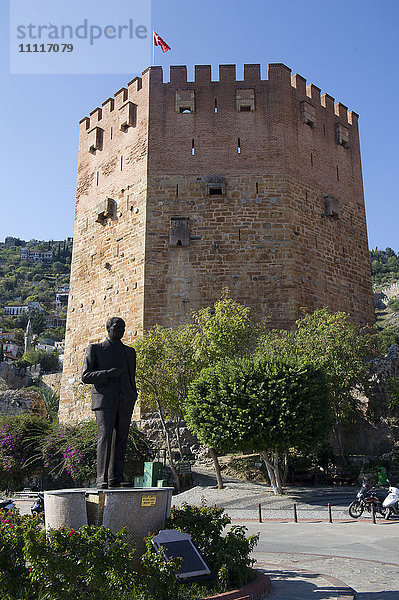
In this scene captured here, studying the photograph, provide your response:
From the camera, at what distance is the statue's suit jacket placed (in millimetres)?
7023

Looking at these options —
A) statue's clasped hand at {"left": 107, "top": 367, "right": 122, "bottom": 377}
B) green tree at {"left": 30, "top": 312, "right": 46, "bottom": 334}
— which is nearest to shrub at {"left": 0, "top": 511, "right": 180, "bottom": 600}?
statue's clasped hand at {"left": 107, "top": 367, "right": 122, "bottom": 377}

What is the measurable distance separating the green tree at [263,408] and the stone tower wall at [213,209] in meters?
5.14

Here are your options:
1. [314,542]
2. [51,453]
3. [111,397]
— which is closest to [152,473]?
[51,453]

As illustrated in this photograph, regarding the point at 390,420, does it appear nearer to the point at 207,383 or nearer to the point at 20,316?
the point at 207,383

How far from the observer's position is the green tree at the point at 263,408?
14328mm

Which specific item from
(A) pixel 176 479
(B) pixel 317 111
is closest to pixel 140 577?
(A) pixel 176 479

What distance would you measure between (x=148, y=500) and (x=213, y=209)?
1619 centimetres

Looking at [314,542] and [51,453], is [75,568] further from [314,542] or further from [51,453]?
[51,453]

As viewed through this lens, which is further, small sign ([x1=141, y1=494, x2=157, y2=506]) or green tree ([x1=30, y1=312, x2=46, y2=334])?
green tree ([x1=30, y1=312, x2=46, y2=334])

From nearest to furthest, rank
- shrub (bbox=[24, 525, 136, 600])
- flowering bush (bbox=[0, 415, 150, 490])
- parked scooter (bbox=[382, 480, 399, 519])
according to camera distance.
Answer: shrub (bbox=[24, 525, 136, 600]) < parked scooter (bbox=[382, 480, 399, 519]) < flowering bush (bbox=[0, 415, 150, 490])

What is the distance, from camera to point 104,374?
23.1ft

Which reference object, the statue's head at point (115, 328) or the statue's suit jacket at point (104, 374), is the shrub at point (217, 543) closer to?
the statue's suit jacket at point (104, 374)

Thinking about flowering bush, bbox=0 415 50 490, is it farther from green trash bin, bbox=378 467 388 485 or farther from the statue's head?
the statue's head

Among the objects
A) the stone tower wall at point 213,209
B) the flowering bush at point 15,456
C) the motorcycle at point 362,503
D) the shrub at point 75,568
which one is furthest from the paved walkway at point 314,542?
the stone tower wall at point 213,209
